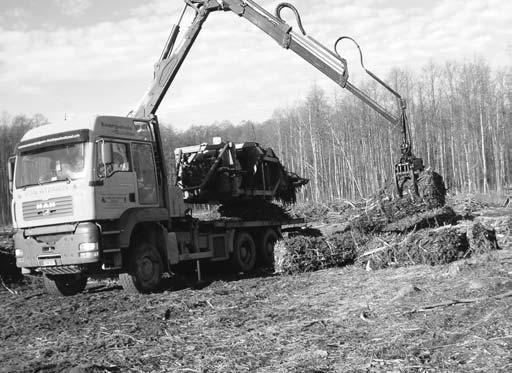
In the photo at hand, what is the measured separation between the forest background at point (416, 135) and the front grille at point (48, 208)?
37.1 metres

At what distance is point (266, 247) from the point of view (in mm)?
15344

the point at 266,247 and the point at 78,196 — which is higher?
the point at 78,196

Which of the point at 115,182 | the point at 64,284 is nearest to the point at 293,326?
the point at 115,182

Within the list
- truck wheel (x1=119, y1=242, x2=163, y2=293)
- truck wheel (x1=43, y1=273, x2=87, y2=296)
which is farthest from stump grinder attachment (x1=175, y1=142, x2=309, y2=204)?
truck wheel (x1=43, y1=273, x2=87, y2=296)

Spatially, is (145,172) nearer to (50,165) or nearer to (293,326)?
(50,165)

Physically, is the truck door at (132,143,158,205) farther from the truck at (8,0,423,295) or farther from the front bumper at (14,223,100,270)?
the front bumper at (14,223,100,270)

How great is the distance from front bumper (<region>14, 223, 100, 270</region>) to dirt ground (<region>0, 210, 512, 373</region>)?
0.81 meters

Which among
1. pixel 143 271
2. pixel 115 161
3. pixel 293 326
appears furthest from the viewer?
pixel 143 271

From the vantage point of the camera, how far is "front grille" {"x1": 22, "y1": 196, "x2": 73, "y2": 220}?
1049 centimetres

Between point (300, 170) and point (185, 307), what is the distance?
1728 inches

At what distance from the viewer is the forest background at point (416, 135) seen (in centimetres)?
4938

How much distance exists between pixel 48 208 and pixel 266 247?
6263 millimetres

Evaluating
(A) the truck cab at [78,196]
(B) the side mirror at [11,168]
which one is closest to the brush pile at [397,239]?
(A) the truck cab at [78,196]

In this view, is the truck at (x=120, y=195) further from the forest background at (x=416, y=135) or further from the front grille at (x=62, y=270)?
the forest background at (x=416, y=135)
